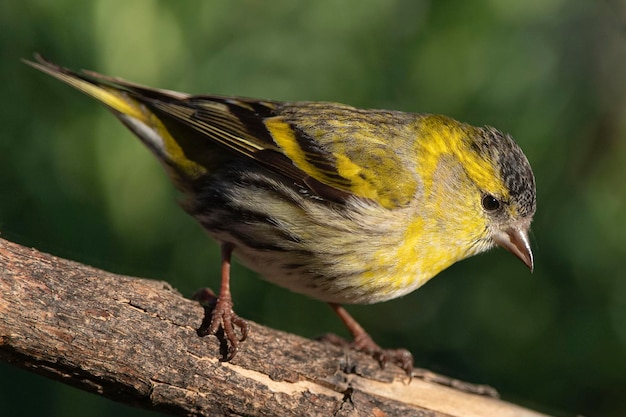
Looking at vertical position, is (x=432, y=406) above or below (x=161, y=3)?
below

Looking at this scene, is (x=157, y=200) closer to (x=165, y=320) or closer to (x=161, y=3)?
(x=161, y=3)

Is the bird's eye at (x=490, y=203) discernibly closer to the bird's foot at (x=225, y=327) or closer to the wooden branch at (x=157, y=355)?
the wooden branch at (x=157, y=355)

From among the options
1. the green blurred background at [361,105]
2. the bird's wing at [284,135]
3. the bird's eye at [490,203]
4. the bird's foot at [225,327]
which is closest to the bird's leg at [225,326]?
the bird's foot at [225,327]

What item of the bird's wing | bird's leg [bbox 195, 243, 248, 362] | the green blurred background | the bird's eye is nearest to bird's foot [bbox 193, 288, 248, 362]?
bird's leg [bbox 195, 243, 248, 362]

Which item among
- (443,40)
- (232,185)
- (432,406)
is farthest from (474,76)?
(432,406)

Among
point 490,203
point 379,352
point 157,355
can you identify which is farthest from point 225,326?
point 490,203

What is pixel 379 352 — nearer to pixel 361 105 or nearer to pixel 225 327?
pixel 225 327

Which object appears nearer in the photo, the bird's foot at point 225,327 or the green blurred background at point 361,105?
the bird's foot at point 225,327

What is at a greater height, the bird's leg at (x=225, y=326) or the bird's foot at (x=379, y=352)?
the bird's foot at (x=379, y=352)
